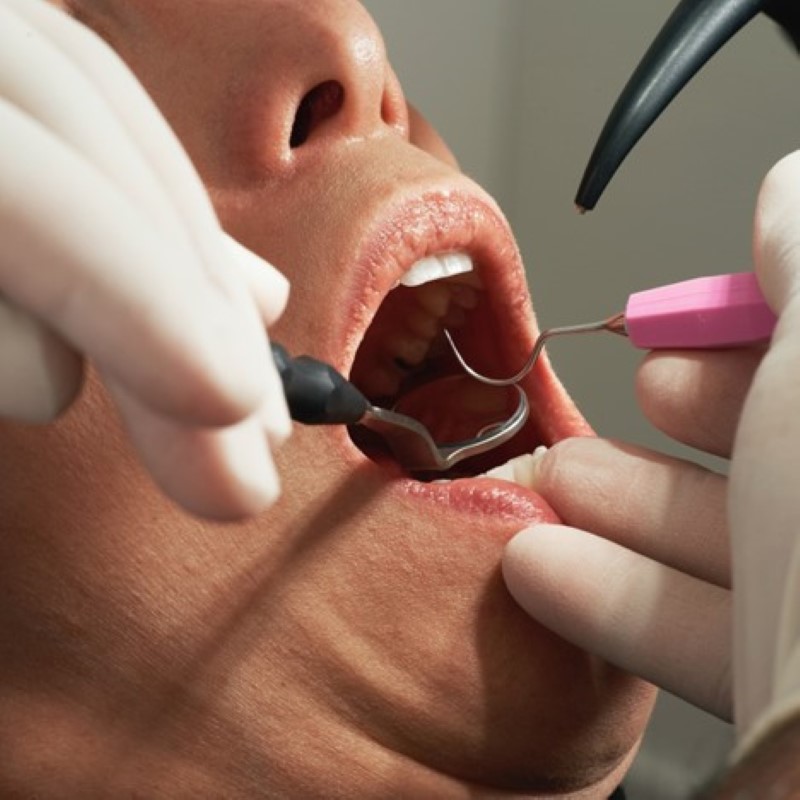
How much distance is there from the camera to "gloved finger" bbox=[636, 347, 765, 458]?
23.1 inches

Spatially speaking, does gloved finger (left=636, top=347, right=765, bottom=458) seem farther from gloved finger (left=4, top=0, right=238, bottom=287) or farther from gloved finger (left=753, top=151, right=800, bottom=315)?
gloved finger (left=4, top=0, right=238, bottom=287)

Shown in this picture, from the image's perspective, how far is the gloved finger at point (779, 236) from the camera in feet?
1.75

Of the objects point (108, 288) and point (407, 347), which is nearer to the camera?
point (108, 288)

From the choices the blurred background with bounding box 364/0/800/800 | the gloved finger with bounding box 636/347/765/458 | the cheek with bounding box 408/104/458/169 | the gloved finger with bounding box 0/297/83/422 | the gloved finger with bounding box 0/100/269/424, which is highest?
the gloved finger with bounding box 0/100/269/424

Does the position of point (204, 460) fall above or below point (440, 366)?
above

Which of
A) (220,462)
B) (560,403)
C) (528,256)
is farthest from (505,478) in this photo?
(528,256)

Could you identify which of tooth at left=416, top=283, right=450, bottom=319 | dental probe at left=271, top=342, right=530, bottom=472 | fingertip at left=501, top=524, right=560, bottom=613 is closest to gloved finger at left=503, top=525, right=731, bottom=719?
fingertip at left=501, top=524, right=560, bottom=613

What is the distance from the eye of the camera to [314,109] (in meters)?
0.65

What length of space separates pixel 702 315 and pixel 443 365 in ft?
0.83

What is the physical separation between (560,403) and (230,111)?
0.28 m

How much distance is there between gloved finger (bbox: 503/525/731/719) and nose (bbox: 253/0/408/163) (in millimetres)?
250

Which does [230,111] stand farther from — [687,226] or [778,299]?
[687,226]

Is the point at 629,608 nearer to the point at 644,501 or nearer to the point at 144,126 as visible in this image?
the point at 644,501

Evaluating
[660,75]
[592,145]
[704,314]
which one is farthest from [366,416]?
[592,145]
